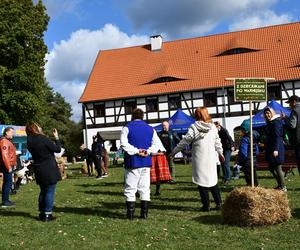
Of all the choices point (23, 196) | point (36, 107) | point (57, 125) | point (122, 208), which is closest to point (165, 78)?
point (36, 107)

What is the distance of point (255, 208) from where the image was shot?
6.60 meters

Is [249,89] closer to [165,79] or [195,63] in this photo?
[165,79]

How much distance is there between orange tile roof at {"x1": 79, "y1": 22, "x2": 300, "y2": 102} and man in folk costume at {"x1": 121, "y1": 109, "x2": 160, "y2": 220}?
29.6 m

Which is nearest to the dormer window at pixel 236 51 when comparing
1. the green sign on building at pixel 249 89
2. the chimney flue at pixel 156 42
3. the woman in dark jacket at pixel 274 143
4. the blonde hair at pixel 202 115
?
the chimney flue at pixel 156 42

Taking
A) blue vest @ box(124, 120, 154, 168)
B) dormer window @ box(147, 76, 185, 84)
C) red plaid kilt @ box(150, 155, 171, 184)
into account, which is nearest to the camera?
blue vest @ box(124, 120, 154, 168)

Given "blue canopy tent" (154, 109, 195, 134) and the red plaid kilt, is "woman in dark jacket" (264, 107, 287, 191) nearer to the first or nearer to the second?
the red plaid kilt

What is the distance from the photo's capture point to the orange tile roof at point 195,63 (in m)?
37.1

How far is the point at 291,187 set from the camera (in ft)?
35.5

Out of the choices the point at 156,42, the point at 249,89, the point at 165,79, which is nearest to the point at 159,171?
the point at 249,89

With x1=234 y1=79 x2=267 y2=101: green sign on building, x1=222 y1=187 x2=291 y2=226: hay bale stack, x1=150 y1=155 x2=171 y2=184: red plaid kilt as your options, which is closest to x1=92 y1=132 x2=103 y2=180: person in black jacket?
x1=150 y1=155 x2=171 y2=184: red plaid kilt

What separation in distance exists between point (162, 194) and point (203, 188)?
292cm

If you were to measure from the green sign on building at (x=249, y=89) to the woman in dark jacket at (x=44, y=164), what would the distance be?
3197 millimetres

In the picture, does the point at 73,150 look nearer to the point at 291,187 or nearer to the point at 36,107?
the point at 36,107

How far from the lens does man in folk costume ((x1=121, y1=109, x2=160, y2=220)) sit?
746 centimetres
